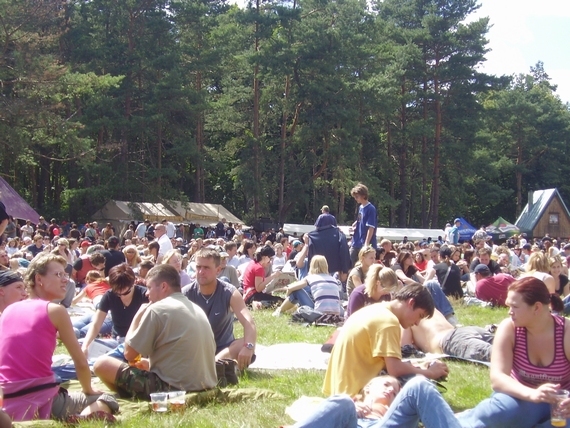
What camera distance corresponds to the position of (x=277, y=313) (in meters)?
10.1

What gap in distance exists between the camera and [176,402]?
4547 millimetres

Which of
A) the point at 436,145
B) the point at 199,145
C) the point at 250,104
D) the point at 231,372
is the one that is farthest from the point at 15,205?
the point at 436,145

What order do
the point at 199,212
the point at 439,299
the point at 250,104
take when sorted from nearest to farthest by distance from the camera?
the point at 439,299 → the point at 199,212 → the point at 250,104

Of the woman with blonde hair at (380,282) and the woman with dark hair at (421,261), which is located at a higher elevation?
the woman with blonde hair at (380,282)

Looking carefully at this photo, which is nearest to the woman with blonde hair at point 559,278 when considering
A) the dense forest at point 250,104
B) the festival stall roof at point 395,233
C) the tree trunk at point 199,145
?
the dense forest at point 250,104

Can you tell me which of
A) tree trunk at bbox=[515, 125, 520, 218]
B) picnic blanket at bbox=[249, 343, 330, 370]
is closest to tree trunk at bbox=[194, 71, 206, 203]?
tree trunk at bbox=[515, 125, 520, 218]

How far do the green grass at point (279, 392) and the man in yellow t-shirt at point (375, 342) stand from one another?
589 mm

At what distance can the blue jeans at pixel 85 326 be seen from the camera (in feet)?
24.9

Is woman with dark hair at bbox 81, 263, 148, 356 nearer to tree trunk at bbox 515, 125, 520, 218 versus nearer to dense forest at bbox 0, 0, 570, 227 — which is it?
dense forest at bbox 0, 0, 570, 227

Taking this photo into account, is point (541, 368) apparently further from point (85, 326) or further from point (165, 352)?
point (85, 326)

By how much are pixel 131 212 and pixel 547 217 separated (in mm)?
27578

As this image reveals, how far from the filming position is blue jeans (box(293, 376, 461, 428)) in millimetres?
3520

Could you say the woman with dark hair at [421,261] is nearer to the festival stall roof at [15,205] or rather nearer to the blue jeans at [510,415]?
the blue jeans at [510,415]

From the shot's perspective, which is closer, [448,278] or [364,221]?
[364,221]
